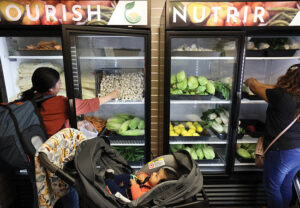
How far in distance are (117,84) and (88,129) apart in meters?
0.65

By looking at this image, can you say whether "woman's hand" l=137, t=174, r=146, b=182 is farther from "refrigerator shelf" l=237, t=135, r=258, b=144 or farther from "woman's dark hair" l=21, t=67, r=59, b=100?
"refrigerator shelf" l=237, t=135, r=258, b=144

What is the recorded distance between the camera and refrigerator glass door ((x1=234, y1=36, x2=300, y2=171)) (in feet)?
7.28

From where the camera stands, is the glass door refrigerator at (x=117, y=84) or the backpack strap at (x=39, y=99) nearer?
the backpack strap at (x=39, y=99)

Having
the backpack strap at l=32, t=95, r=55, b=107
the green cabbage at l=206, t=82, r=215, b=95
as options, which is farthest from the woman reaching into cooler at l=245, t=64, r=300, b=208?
the backpack strap at l=32, t=95, r=55, b=107

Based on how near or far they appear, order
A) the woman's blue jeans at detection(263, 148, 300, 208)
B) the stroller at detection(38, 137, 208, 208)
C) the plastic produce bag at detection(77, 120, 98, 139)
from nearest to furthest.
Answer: the stroller at detection(38, 137, 208, 208) → the woman's blue jeans at detection(263, 148, 300, 208) → the plastic produce bag at detection(77, 120, 98, 139)

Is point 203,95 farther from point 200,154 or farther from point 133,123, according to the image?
point 133,123

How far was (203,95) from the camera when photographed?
2312 mm

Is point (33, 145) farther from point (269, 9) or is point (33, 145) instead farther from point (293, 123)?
point (269, 9)

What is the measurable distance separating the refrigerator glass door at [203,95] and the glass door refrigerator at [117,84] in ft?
1.30

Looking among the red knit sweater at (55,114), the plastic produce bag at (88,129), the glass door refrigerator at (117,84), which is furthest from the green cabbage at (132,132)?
the red knit sweater at (55,114)

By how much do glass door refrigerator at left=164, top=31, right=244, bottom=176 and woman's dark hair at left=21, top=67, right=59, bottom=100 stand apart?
1113mm

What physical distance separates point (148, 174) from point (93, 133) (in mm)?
944

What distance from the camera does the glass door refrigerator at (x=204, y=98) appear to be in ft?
7.25

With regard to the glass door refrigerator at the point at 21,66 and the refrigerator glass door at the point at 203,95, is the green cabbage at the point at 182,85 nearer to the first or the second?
the refrigerator glass door at the point at 203,95
